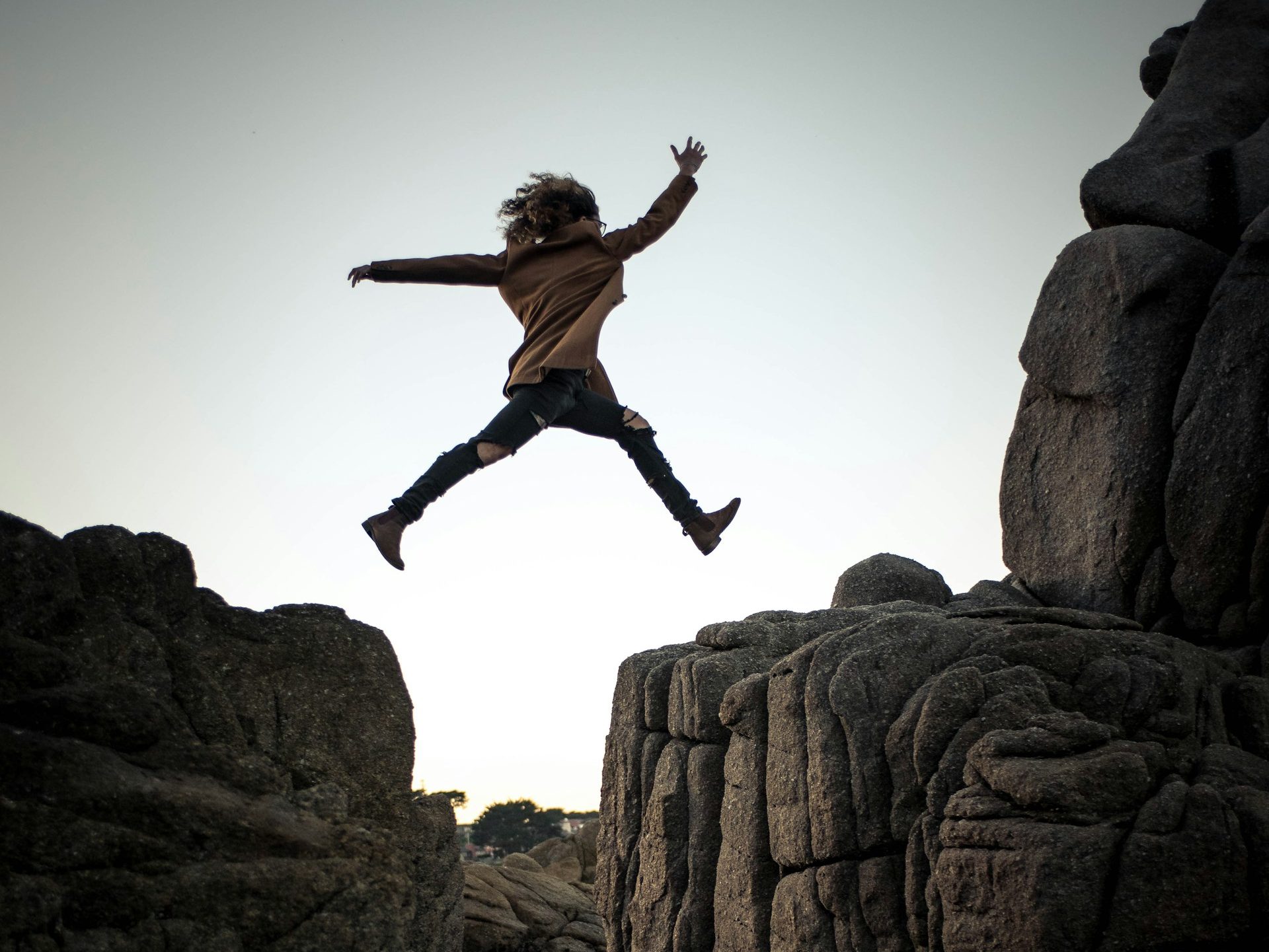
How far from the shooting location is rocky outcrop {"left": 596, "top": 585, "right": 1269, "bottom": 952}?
7918mm

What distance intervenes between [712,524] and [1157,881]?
→ 390cm

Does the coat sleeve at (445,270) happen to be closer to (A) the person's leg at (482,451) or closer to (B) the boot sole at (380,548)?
(A) the person's leg at (482,451)

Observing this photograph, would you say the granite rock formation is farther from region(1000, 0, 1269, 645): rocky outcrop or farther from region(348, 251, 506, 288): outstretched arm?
region(348, 251, 506, 288): outstretched arm

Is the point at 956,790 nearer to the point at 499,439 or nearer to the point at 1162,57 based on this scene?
the point at 499,439

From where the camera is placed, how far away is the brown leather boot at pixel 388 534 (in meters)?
8.27

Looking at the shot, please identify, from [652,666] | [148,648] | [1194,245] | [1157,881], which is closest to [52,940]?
[148,648]

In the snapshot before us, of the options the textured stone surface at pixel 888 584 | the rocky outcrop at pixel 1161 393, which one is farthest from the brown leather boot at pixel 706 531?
the rocky outcrop at pixel 1161 393

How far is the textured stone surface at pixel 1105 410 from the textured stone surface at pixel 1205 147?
0.63 metres

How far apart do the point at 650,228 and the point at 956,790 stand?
15.5 feet

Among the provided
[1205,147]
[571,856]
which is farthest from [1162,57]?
[571,856]

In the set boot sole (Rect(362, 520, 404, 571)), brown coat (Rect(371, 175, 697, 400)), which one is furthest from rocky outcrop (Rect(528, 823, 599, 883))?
boot sole (Rect(362, 520, 404, 571))

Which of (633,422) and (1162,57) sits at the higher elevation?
(1162,57)

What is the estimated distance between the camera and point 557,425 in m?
9.73

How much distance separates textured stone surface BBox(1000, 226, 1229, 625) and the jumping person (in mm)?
5240
